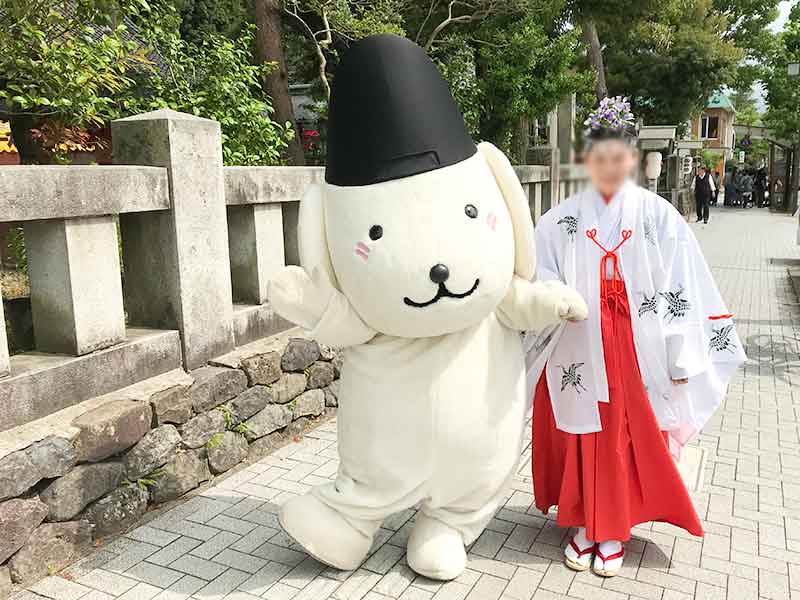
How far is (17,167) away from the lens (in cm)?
335

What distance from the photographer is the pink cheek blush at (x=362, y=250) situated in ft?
9.40

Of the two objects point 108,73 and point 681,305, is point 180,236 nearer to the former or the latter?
point 108,73

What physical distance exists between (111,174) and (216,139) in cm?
83

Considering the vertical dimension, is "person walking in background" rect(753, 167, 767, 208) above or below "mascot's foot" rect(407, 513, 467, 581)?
above

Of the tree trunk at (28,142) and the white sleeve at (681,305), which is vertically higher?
the tree trunk at (28,142)

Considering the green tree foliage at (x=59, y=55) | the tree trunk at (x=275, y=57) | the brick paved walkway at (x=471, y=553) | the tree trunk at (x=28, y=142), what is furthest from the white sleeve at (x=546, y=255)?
the tree trunk at (x=275, y=57)

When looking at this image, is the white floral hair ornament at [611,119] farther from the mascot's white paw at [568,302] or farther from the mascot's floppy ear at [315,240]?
the mascot's floppy ear at [315,240]

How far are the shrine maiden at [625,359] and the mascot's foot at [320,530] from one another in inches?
40.5

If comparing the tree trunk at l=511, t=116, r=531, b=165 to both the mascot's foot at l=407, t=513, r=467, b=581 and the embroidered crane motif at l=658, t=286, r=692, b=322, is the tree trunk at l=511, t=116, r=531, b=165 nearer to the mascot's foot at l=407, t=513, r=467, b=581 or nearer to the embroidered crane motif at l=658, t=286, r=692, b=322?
the embroidered crane motif at l=658, t=286, r=692, b=322

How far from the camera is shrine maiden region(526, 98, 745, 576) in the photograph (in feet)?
10.6

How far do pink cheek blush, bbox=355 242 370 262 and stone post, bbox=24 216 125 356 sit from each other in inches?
63.8

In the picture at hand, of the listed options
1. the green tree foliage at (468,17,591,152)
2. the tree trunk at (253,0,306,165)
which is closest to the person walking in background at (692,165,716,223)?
the green tree foliage at (468,17,591,152)

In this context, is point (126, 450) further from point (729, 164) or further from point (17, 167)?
point (729, 164)

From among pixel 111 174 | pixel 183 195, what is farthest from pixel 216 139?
pixel 111 174
